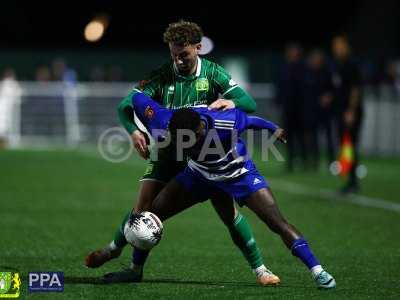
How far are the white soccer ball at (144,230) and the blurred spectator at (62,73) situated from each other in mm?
23283

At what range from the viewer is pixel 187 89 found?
9148 mm

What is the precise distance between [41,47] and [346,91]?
1009 inches

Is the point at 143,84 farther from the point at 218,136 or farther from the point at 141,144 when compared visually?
the point at 218,136

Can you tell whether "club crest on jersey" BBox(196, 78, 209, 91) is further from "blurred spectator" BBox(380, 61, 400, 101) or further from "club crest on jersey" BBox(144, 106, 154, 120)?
"blurred spectator" BBox(380, 61, 400, 101)

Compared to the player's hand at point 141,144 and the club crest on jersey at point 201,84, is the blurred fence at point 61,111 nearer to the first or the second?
the club crest on jersey at point 201,84

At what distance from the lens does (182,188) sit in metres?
8.99

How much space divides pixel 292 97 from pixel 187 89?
13.8 m

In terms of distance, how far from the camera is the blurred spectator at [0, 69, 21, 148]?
3053 cm

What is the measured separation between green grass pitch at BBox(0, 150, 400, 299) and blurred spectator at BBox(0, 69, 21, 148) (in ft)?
33.3

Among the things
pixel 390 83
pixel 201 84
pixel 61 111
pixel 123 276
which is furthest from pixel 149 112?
pixel 61 111

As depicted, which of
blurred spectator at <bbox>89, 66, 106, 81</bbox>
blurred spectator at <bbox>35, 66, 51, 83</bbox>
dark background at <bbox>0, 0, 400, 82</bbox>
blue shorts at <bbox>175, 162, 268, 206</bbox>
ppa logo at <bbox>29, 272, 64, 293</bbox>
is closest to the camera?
ppa logo at <bbox>29, 272, 64, 293</bbox>

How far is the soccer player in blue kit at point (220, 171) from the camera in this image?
28.7 ft

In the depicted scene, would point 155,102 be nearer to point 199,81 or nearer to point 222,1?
point 199,81

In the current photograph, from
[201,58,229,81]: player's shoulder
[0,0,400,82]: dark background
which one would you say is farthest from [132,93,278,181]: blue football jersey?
[0,0,400,82]: dark background
